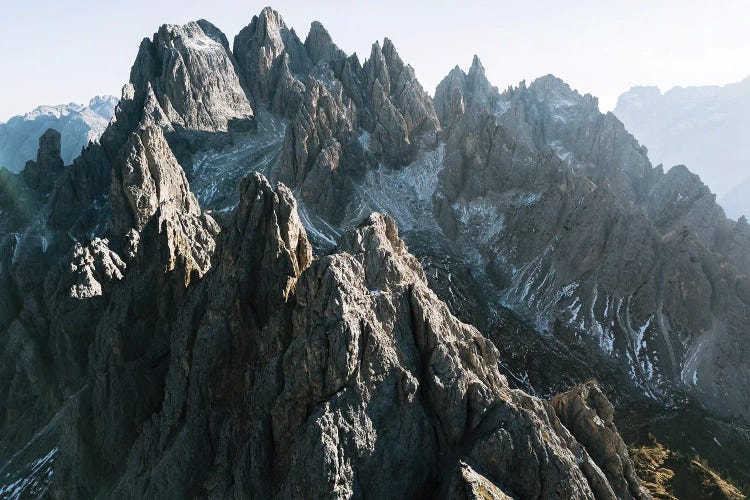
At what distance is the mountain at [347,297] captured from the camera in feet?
101

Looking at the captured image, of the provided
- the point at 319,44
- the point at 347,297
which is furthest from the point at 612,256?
the point at 319,44

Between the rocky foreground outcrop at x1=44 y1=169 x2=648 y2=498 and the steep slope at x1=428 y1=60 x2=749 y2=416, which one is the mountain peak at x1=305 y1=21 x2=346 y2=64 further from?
the rocky foreground outcrop at x1=44 y1=169 x2=648 y2=498

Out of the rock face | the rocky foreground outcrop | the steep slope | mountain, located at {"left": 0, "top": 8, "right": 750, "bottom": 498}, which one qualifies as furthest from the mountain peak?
the rocky foreground outcrop

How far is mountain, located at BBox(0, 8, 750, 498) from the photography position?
30766 millimetres

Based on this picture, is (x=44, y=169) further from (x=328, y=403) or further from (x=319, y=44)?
(x=328, y=403)

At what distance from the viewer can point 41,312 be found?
76500 mm

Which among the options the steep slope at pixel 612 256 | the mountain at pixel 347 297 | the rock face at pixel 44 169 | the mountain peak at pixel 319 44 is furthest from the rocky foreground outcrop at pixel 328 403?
the mountain peak at pixel 319 44

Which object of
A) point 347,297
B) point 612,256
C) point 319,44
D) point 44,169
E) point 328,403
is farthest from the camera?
point 319,44

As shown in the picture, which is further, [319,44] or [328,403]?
[319,44]

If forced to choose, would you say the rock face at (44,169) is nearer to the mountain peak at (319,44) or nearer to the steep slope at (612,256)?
the mountain peak at (319,44)

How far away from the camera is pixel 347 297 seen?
33.7 metres

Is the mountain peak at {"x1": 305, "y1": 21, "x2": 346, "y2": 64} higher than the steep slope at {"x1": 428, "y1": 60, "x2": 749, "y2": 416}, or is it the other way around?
the mountain peak at {"x1": 305, "y1": 21, "x2": 346, "y2": 64}

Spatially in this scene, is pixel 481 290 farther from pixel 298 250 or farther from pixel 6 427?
pixel 6 427

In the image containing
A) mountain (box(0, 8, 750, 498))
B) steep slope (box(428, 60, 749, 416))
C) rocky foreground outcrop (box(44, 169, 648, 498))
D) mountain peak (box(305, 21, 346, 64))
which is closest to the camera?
rocky foreground outcrop (box(44, 169, 648, 498))
